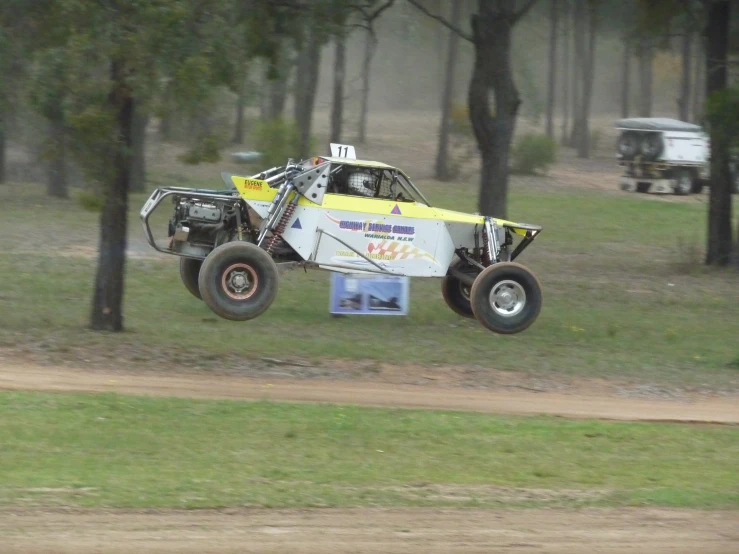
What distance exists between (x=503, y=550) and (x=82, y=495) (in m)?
2.72

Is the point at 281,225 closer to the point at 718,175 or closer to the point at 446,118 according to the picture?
the point at 718,175

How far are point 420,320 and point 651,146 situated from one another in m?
28.0

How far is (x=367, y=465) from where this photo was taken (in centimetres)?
873

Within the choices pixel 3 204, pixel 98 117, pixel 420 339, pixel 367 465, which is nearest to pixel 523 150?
pixel 3 204

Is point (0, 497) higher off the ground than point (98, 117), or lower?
lower

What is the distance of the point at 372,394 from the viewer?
11.7 meters

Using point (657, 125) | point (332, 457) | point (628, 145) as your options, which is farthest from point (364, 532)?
point (628, 145)

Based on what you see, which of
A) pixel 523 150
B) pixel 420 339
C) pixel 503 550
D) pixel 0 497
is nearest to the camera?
pixel 503 550

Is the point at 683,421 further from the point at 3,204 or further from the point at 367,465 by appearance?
the point at 3,204

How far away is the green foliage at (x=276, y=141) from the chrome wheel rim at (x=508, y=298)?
70.1 feet

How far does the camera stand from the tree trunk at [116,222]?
13.1 m

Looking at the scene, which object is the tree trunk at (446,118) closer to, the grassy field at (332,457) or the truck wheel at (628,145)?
the truck wheel at (628,145)

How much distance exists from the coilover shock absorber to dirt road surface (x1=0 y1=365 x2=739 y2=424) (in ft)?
11.2

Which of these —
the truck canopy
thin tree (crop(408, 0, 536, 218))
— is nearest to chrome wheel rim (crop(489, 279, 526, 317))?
thin tree (crop(408, 0, 536, 218))
